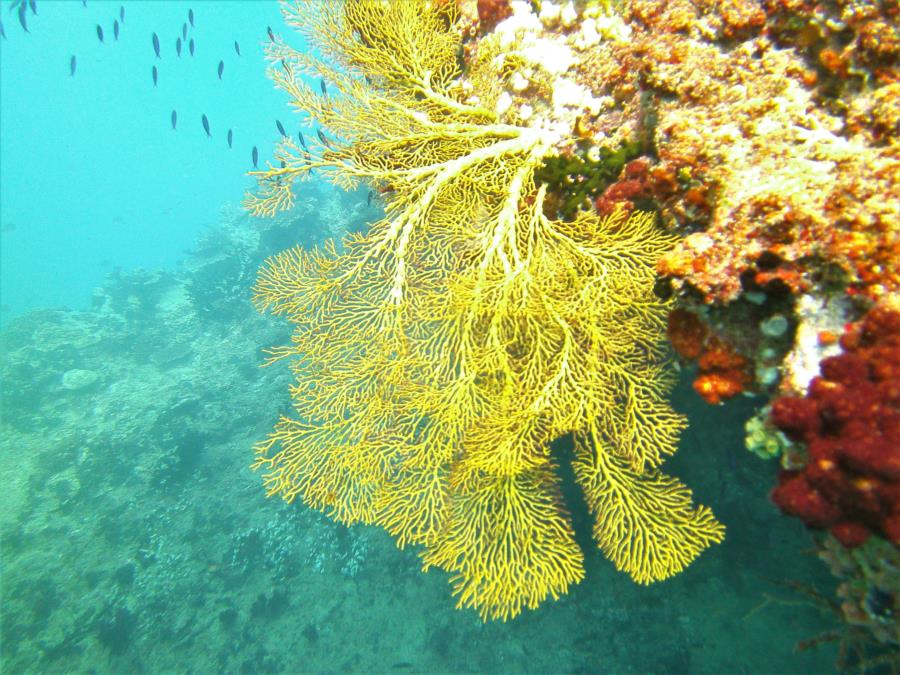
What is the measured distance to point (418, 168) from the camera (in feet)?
12.1

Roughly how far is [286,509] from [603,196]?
35.5 ft

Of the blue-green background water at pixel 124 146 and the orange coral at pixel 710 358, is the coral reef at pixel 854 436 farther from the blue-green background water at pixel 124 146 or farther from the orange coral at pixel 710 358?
the blue-green background water at pixel 124 146

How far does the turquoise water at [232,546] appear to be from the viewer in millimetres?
5188

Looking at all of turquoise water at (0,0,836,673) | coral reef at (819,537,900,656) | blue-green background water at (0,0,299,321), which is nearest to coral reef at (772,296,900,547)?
coral reef at (819,537,900,656)

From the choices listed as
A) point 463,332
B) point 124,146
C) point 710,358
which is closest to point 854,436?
point 710,358

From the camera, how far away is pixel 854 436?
1820 mm

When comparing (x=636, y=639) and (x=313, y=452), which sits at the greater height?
(x=313, y=452)

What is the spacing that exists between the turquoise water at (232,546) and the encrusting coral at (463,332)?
1839 millimetres

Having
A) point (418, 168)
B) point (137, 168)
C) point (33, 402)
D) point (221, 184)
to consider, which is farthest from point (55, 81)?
point (418, 168)

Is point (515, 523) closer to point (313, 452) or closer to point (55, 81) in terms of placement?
point (313, 452)

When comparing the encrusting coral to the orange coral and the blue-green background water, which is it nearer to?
the orange coral

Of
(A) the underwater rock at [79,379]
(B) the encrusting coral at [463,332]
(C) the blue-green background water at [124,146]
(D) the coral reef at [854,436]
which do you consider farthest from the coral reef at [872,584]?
(C) the blue-green background water at [124,146]

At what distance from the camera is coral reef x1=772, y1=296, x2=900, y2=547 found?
1754 millimetres

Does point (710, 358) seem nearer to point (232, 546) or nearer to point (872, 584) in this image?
point (872, 584)
